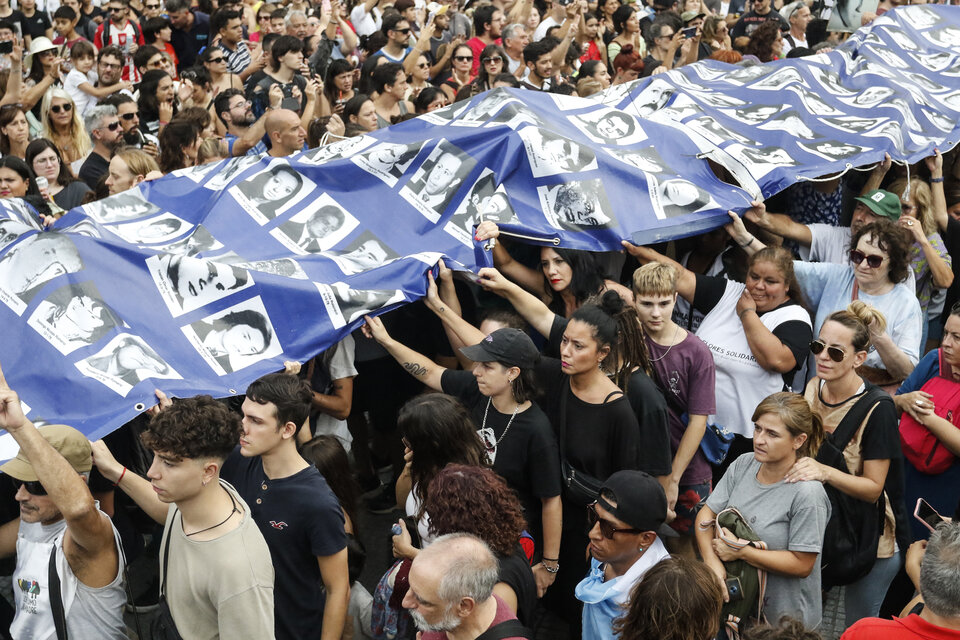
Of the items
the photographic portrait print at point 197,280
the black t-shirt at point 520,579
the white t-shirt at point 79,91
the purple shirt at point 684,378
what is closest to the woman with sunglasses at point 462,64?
the white t-shirt at point 79,91

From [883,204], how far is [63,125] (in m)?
5.97

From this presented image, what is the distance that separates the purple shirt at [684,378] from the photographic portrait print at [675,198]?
993 millimetres

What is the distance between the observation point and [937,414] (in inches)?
172

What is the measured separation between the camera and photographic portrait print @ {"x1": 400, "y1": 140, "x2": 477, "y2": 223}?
17.5ft

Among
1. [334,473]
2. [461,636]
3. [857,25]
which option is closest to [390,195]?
[334,473]

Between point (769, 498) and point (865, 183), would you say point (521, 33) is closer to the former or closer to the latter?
point (865, 183)

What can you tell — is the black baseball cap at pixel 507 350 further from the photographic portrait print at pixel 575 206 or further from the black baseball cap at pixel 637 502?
the photographic portrait print at pixel 575 206

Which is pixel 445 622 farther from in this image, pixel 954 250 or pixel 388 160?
pixel 954 250


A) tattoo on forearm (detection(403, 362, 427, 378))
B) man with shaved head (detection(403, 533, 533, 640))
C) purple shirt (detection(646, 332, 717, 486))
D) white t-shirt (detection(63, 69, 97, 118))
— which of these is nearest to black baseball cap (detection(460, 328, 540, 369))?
tattoo on forearm (detection(403, 362, 427, 378))

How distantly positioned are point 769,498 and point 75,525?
2.50 metres

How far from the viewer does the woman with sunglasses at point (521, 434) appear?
411 centimetres

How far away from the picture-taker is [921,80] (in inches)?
295

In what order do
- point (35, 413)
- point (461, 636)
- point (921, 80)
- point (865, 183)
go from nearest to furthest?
point (461, 636), point (35, 413), point (865, 183), point (921, 80)

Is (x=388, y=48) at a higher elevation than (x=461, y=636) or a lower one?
lower
